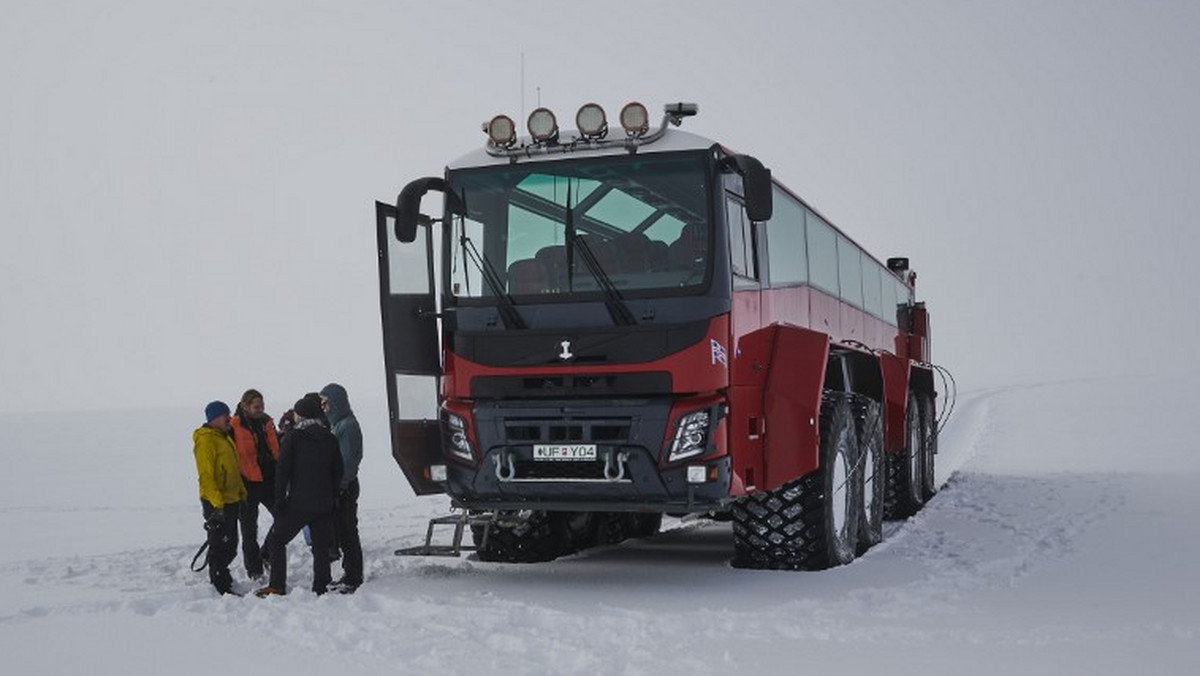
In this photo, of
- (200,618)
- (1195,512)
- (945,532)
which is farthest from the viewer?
(1195,512)

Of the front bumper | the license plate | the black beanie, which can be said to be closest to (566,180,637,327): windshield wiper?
the front bumper

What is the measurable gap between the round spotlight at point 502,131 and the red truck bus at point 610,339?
0.01 meters

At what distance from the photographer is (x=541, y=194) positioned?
8820 millimetres

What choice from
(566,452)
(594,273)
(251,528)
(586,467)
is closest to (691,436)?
(586,467)

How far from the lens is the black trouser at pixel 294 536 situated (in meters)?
8.18

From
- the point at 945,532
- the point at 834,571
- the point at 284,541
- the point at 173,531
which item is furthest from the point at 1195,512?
the point at 173,531

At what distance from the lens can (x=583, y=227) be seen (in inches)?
339

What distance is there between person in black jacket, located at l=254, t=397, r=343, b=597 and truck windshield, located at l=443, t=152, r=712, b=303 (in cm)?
141

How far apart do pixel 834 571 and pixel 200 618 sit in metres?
4.50

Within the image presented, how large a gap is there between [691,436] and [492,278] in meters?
1.81

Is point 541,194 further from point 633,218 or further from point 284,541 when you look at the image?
point 284,541

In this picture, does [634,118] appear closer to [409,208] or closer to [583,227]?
[583,227]

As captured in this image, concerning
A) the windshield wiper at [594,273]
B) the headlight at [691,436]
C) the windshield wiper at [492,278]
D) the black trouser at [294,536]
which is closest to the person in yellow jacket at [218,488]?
the black trouser at [294,536]

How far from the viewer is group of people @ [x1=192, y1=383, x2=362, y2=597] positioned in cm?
823
